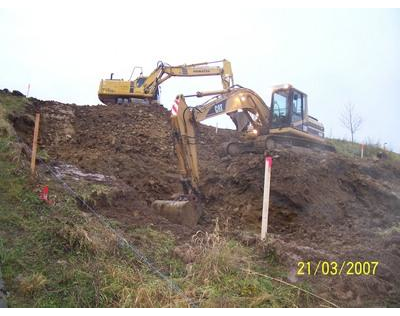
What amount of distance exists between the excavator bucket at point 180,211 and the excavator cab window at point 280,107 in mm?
6570

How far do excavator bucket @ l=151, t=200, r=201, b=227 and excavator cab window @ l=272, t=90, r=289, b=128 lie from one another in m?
6.57

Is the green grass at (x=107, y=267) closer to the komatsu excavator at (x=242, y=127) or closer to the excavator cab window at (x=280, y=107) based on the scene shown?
the komatsu excavator at (x=242, y=127)

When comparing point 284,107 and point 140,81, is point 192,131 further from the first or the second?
point 140,81

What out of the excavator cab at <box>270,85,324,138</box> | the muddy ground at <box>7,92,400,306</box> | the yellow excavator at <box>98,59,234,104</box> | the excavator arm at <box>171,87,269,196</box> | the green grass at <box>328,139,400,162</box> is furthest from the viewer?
the green grass at <box>328,139,400,162</box>

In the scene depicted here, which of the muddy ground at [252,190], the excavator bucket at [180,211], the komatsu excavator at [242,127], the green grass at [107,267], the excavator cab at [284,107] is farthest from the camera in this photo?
the excavator cab at [284,107]

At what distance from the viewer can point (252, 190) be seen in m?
10.9

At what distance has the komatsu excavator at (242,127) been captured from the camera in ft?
30.0

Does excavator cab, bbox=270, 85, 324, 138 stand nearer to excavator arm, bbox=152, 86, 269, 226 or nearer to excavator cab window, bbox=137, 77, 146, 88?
excavator arm, bbox=152, 86, 269, 226

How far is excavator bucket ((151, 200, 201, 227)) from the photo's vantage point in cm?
865

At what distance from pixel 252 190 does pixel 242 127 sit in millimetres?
3692

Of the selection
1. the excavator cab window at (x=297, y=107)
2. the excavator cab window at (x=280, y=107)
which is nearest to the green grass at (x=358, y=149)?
the excavator cab window at (x=297, y=107)

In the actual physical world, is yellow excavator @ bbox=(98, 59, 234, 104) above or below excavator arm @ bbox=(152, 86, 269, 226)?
above

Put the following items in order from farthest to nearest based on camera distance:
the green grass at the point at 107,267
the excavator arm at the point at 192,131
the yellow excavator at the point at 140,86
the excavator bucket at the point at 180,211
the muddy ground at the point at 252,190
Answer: the yellow excavator at the point at 140,86 → the excavator arm at the point at 192,131 → the excavator bucket at the point at 180,211 → the muddy ground at the point at 252,190 → the green grass at the point at 107,267

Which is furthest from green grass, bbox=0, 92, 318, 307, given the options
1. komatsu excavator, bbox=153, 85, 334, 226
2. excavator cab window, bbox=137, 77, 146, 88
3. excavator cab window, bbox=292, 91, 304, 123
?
excavator cab window, bbox=137, 77, 146, 88
